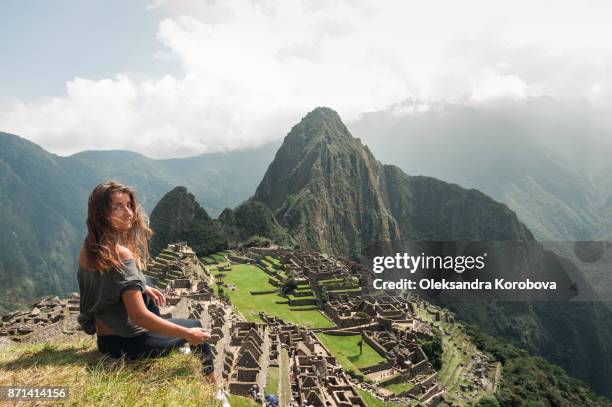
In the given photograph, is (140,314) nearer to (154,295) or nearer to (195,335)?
(195,335)

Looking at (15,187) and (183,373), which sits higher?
(15,187)

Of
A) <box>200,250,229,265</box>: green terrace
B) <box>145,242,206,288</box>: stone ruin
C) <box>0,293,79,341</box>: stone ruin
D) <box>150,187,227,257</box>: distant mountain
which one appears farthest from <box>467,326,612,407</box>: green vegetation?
<box>150,187,227,257</box>: distant mountain

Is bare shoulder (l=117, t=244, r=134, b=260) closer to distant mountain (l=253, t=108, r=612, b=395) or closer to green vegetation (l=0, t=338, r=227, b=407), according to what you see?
green vegetation (l=0, t=338, r=227, b=407)

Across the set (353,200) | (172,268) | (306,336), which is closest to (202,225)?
(172,268)

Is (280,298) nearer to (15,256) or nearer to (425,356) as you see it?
(425,356)

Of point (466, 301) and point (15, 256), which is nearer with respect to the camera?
point (466, 301)

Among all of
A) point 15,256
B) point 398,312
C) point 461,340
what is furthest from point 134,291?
point 15,256
